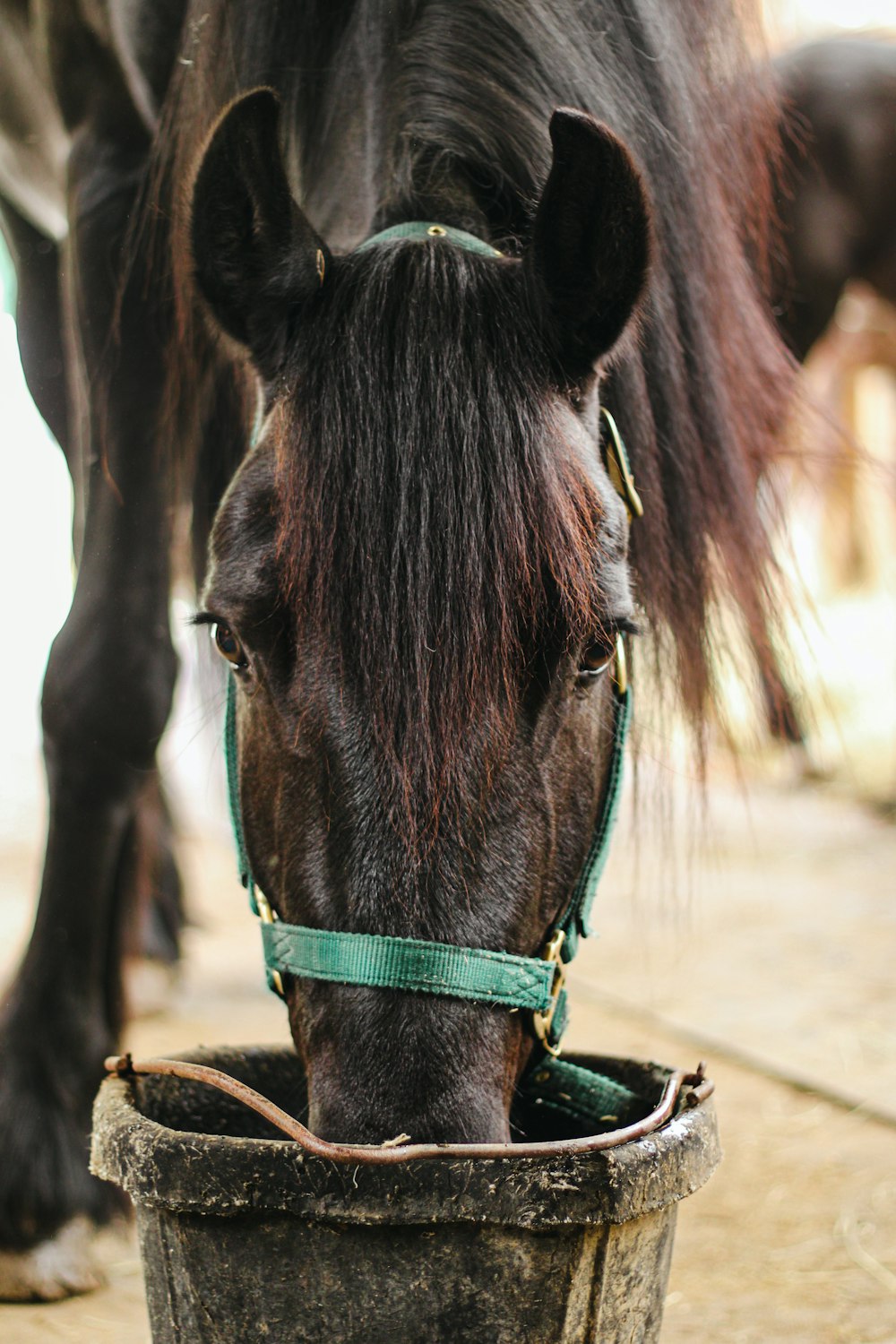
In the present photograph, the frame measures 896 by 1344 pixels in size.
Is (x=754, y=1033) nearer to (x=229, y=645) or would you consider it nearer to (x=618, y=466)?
(x=618, y=466)

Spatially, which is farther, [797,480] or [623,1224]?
[797,480]

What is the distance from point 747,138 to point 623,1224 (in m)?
1.84

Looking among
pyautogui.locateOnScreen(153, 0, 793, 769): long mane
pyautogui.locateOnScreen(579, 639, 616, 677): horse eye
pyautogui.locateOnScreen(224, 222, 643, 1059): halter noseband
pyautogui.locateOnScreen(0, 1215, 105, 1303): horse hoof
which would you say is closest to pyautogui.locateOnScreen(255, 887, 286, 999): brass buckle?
pyautogui.locateOnScreen(224, 222, 643, 1059): halter noseband

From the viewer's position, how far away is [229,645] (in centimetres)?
145

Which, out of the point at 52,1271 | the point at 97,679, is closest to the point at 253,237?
the point at 97,679

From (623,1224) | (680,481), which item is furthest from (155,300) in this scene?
(623,1224)

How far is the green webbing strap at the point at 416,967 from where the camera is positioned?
1.20m

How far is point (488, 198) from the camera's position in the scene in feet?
5.58

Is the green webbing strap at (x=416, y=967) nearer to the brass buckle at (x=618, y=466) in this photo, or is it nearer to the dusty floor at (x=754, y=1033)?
the brass buckle at (x=618, y=466)

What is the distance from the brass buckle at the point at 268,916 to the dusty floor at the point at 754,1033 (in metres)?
0.75

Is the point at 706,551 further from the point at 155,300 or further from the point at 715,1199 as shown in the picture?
the point at 715,1199

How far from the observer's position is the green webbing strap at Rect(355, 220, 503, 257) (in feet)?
4.96

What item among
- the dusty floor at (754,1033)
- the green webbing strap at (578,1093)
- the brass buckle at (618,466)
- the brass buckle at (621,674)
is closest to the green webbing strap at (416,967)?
the green webbing strap at (578,1093)

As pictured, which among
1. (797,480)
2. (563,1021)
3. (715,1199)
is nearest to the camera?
(563,1021)
